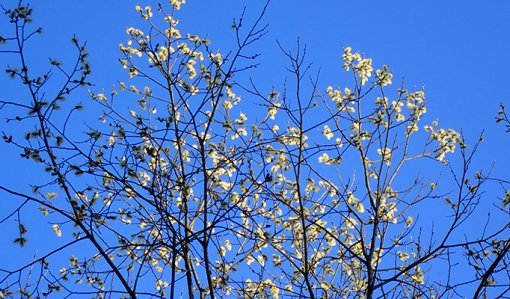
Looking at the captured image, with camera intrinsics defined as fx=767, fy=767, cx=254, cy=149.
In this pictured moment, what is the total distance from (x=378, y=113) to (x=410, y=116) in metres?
0.75

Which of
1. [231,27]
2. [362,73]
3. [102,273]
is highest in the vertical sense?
[362,73]

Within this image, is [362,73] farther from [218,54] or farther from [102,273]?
[102,273]

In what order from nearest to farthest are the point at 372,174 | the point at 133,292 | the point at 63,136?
the point at 133,292
the point at 63,136
the point at 372,174

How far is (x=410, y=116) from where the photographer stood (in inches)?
309

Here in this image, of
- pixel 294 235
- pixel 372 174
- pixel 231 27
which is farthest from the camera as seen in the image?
pixel 372 174

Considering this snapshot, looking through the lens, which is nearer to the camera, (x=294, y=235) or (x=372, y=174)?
(x=294, y=235)

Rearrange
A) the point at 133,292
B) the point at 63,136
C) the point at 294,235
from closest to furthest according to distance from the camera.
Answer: the point at 133,292 → the point at 63,136 → the point at 294,235

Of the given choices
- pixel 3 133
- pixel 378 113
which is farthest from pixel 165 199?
pixel 378 113

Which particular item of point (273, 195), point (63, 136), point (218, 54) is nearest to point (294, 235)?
point (273, 195)

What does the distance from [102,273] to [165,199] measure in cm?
72

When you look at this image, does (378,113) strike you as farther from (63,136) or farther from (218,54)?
(63,136)

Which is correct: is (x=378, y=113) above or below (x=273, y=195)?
above

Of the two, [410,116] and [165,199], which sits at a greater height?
[410,116]

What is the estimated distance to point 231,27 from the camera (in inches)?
219
